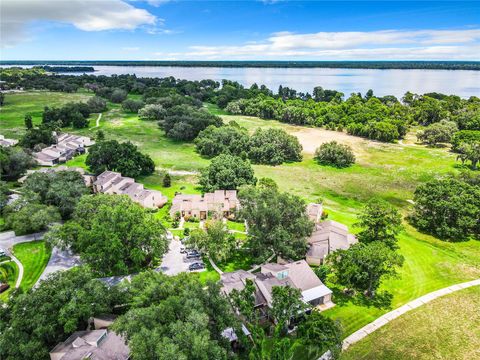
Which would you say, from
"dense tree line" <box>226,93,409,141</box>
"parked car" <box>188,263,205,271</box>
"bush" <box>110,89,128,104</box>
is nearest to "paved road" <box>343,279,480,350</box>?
"parked car" <box>188,263,205,271</box>

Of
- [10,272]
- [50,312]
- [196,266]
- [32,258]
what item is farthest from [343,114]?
[50,312]

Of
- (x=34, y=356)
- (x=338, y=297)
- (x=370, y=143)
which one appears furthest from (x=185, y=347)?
(x=370, y=143)

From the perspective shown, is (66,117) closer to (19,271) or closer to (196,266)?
(19,271)

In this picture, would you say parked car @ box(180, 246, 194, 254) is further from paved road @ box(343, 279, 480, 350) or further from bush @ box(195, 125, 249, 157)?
bush @ box(195, 125, 249, 157)

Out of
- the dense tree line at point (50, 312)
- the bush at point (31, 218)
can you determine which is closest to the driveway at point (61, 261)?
the bush at point (31, 218)

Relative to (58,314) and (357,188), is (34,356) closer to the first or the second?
(58,314)

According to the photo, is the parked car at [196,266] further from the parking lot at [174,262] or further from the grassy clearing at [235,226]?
the grassy clearing at [235,226]
